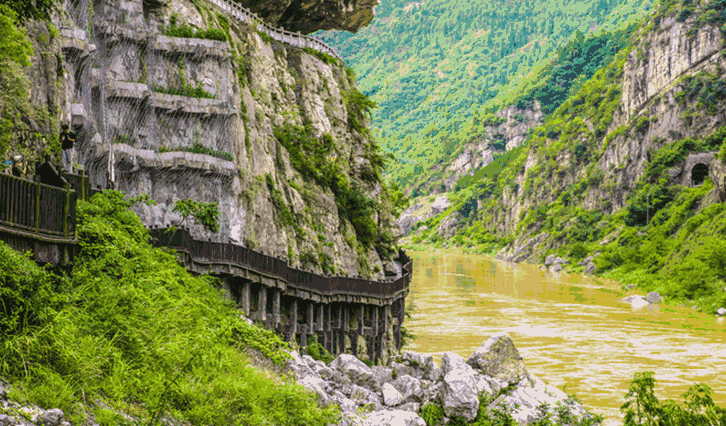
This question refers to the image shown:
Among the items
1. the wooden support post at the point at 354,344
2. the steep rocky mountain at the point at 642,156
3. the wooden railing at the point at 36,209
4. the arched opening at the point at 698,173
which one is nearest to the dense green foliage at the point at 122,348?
the wooden railing at the point at 36,209

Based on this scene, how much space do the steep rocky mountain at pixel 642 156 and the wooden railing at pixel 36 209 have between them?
232 feet

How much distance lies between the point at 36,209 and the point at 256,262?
15.5 metres

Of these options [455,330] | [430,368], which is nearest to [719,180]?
[455,330]

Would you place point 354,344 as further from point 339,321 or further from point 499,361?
point 499,361

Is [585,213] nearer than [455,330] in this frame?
No

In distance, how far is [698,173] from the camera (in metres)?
100

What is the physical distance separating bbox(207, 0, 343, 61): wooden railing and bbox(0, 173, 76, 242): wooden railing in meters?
27.5

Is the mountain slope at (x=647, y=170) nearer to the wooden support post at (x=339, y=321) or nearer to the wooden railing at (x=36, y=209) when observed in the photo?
the wooden support post at (x=339, y=321)

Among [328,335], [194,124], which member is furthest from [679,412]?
[194,124]

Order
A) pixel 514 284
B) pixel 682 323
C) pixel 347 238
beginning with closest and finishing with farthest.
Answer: pixel 347 238 < pixel 682 323 < pixel 514 284

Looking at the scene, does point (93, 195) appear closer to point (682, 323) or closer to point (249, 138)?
point (249, 138)

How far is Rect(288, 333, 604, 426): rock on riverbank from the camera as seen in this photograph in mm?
16266

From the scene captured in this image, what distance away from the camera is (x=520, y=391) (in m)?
20.4

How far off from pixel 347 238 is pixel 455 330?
447 inches
